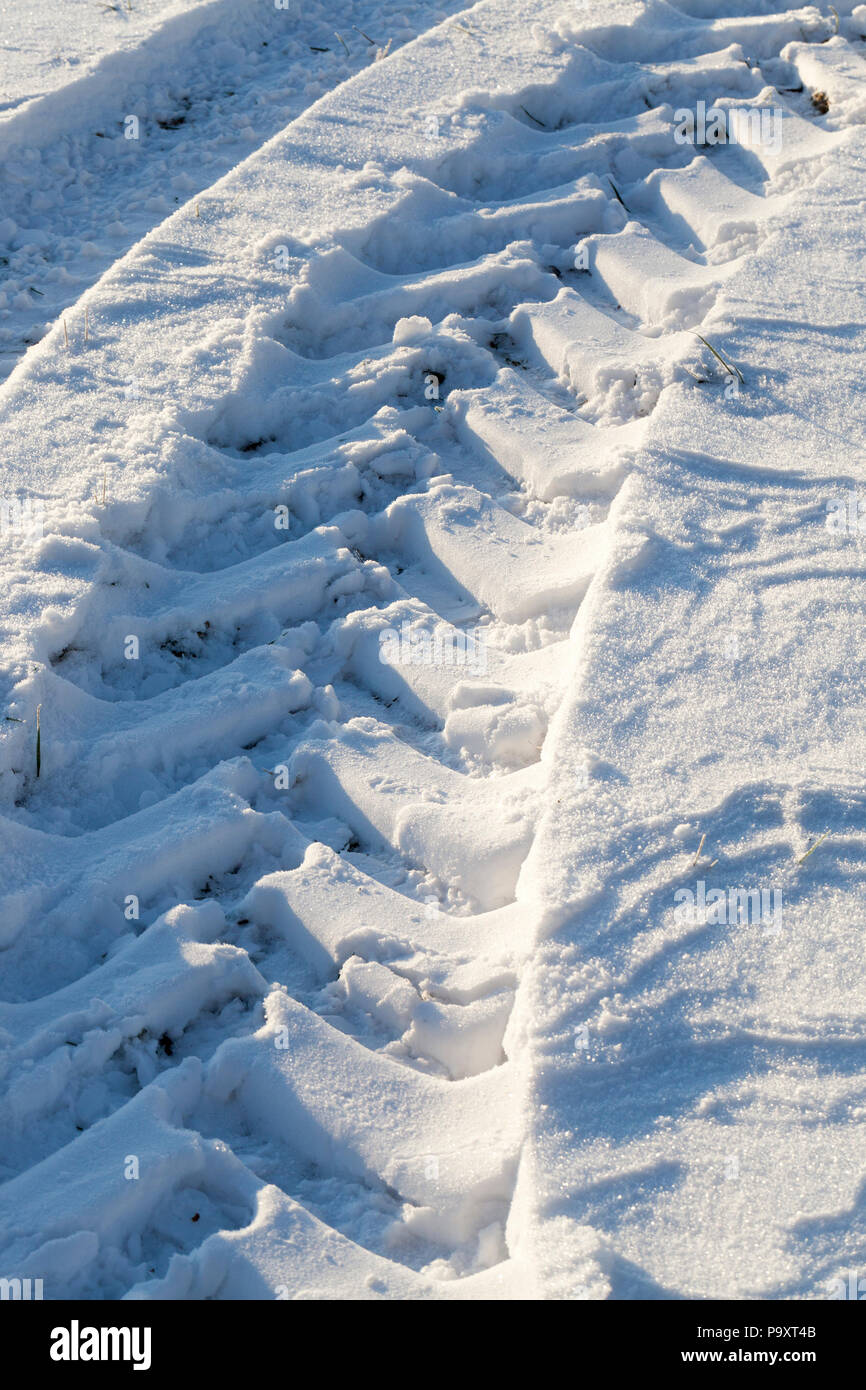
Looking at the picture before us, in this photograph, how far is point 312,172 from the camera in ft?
12.0

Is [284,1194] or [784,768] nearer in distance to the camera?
[284,1194]

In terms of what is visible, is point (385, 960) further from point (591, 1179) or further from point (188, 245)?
point (188, 245)

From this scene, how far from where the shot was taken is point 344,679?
8.38 feet

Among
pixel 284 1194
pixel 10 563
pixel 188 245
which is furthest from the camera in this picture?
pixel 188 245

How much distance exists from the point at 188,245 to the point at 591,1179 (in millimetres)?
2711

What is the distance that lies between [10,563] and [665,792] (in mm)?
1406


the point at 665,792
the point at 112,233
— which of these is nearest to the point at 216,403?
the point at 112,233

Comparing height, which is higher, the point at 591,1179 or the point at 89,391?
the point at 89,391

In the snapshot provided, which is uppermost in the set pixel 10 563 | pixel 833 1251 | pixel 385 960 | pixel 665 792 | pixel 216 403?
pixel 216 403

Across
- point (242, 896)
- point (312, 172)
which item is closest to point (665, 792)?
point (242, 896)

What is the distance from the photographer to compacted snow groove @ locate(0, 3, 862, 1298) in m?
1.80

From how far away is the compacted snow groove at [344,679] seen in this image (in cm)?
180

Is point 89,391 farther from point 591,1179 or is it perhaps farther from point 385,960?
point 591,1179

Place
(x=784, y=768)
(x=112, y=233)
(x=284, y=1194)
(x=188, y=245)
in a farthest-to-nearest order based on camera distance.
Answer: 1. (x=112, y=233)
2. (x=188, y=245)
3. (x=784, y=768)
4. (x=284, y=1194)
